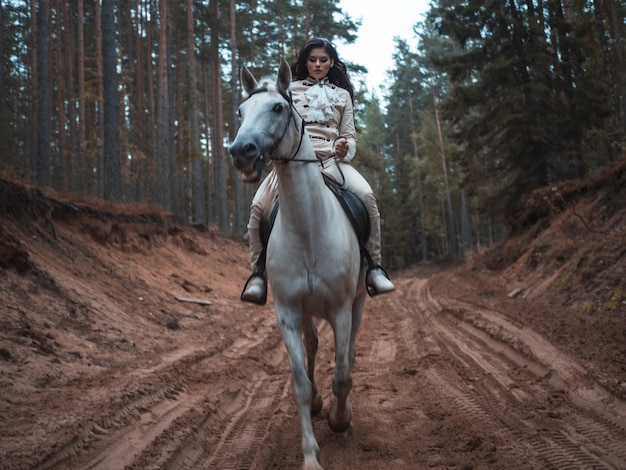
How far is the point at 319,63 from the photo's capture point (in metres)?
5.35

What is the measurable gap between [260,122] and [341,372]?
225 cm

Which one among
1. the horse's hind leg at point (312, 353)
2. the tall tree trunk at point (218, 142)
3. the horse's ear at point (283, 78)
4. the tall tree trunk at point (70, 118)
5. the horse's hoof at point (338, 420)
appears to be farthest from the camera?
the tall tree trunk at point (218, 142)

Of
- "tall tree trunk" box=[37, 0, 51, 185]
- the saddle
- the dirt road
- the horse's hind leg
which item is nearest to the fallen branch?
the dirt road

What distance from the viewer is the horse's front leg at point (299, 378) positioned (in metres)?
3.86

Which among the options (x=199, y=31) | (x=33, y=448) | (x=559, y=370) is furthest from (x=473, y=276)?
(x=199, y=31)

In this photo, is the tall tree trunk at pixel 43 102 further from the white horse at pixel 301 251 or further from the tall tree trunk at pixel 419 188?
the tall tree trunk at pixel 419 188

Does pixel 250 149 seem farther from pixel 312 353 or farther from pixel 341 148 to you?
pixel 312 353

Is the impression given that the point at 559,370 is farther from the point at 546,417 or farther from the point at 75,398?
the point at 75,398

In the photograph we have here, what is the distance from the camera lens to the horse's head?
339cm

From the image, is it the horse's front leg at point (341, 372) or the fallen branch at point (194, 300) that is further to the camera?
the fallen branch at point (194, 300)

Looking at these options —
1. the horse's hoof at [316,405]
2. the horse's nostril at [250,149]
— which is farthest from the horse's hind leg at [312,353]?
the horse's nostril at [250,149]

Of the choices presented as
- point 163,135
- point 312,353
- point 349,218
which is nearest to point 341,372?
point 312,353

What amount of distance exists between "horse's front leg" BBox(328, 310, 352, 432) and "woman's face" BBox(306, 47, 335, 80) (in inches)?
103

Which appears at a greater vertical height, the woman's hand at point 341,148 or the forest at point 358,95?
the forest at point 358,95
